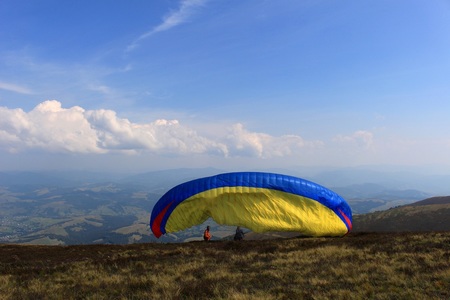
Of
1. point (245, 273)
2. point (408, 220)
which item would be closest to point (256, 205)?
point (245, 273)

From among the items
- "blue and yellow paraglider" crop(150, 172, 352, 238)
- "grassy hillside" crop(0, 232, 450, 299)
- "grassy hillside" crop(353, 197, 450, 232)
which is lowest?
"grassy hillside" crop(353, 197, 450, 232)

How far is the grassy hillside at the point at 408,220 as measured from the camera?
54969mm

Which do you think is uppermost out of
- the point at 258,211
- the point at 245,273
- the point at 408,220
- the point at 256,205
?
the point at 256,205

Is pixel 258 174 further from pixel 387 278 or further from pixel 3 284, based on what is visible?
pixel 3 284

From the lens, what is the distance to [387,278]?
971 cm

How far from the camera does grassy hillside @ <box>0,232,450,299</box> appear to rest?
878 cm

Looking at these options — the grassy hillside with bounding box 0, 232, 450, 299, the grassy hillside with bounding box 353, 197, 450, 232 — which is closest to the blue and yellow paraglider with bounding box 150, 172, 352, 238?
the grassy hillside with bounding box 0, 232, 450, 299

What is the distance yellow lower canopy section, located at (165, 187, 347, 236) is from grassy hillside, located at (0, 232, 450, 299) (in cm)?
172

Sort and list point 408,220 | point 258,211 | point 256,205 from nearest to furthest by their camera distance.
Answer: point 258,211 < point 256,205 < point 408,220

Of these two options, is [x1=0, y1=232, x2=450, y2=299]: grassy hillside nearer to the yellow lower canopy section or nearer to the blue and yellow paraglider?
the yellow lower canopy section

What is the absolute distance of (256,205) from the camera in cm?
2023

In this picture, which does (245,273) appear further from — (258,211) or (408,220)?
(408,220)

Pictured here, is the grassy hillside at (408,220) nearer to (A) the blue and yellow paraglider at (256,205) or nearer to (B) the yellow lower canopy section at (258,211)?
(A) the blue and yellow paraglider at (256,205)

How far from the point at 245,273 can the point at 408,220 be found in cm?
5895
